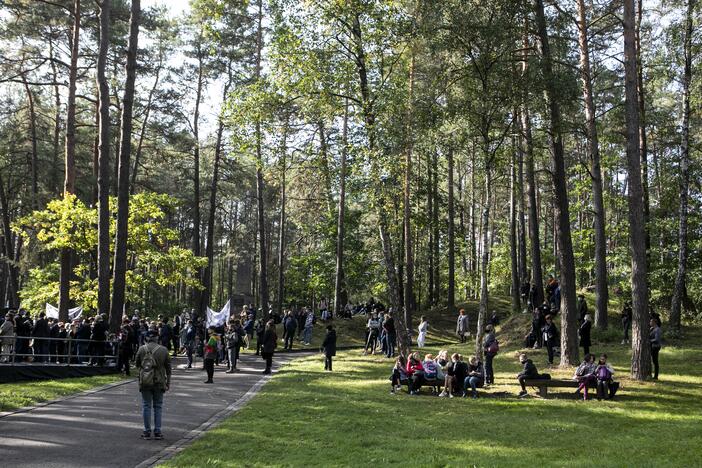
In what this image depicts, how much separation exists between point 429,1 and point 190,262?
619 inches

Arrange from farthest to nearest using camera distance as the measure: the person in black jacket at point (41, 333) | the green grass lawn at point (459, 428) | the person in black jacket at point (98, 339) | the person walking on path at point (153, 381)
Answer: the person in black jacket at point (98, 339)
the person in black jacket at point (41, 333)
the person walking on path at point (153, 381)
the green grass lawn at point (459, 428)

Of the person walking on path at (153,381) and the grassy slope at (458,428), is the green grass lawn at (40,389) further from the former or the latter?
the grassy slope at (458,428)

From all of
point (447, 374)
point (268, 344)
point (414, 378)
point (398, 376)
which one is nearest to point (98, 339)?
point (268, 344)

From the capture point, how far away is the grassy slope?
802 cm

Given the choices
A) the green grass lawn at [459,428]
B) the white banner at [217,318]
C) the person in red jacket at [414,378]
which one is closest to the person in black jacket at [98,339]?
the green grass lawn at [459,428]

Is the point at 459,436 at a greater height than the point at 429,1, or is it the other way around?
the point at 429,1

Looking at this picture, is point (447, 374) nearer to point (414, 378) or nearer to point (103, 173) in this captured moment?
point (414, 378)

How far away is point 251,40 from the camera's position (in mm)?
31969

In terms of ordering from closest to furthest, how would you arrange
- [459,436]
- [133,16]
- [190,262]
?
[459,436]
[133,16]
[190,262]

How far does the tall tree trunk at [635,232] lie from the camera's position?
14125 mm

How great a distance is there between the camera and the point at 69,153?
23.7 metres

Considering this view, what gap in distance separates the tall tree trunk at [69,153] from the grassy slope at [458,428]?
34.6 ft

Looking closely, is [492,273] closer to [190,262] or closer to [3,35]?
[190,262]

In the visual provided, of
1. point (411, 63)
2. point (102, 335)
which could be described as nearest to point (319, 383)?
point (102, 335)
